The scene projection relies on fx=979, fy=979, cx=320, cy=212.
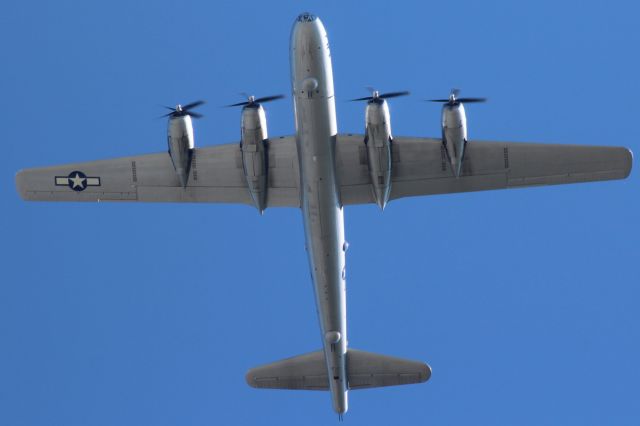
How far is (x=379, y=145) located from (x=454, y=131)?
107 inches

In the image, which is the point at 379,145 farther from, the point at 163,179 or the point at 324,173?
the point at 163,179

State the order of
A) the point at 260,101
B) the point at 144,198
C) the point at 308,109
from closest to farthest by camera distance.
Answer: the point at 308,109 < the point at 260,101 < the point at 144,198

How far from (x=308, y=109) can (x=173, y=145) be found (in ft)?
19.2

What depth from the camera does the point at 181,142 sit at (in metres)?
35.8

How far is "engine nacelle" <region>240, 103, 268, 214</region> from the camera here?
3484 centimetres

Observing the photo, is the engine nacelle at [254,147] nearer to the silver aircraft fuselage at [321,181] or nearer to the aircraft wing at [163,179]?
the aircraft wing at [163,179]

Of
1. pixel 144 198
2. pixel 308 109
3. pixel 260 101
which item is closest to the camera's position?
pixel 308 109

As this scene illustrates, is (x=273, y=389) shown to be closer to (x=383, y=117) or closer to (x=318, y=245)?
(x=318, y=245)

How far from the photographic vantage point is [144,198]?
123 feet

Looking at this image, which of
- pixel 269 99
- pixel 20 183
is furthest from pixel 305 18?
pixel 20 183

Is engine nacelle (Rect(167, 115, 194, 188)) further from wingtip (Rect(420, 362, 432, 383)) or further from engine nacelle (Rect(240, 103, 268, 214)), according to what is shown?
wingtip (Rect(420, 362, 432, 383))

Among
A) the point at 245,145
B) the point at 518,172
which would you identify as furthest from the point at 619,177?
the point at 245,145

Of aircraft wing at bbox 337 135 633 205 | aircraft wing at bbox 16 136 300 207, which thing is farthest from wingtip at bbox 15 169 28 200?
aircraft wing at bbox 337 135 633 205

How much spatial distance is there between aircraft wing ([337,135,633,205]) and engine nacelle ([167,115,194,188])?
5811 mm
